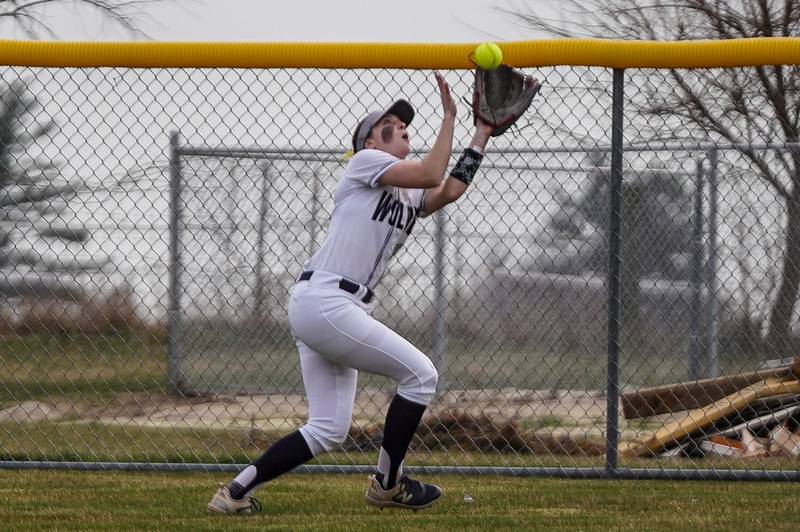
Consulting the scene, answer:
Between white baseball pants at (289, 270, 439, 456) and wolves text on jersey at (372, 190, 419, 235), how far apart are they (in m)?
0.28

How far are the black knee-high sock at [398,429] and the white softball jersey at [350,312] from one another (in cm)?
4

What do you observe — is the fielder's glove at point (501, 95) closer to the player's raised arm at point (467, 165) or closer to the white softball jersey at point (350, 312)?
the player's raised arm at point (467, 165)

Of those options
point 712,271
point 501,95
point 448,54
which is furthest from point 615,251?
point 712,271

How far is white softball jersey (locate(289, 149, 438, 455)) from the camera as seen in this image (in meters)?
4.85

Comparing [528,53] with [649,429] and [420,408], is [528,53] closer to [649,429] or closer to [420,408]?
[420,408]

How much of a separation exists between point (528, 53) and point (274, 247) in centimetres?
305

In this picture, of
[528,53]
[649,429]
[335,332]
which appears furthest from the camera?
[649,429]

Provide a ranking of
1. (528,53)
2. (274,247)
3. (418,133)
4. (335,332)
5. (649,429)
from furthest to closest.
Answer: (274,247)
(649,429)
(418,133)
(528,53)
(335,332)

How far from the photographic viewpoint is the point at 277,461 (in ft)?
16.2

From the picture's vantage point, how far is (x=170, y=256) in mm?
8445

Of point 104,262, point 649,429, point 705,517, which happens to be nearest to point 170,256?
point 104,262

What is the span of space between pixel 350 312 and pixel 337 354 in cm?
17

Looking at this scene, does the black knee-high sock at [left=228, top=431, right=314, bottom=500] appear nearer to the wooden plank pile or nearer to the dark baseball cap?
the dark baseball cap

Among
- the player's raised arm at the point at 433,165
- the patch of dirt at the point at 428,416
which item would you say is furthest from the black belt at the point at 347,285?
the patch of dirt at the point at 428,416
